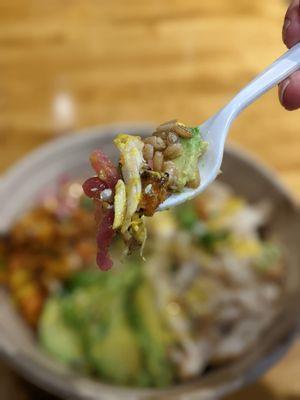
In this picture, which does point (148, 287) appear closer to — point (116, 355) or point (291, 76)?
point (116, 355)

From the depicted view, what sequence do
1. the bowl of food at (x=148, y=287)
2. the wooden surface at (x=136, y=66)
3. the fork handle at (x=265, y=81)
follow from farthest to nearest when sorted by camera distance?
the wooden surface at (x=136, y=66), the bowl of food at (x=148, y=287), the fork handle at (x=265, y=81)

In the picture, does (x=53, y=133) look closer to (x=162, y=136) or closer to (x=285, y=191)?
(x=285, y=191)

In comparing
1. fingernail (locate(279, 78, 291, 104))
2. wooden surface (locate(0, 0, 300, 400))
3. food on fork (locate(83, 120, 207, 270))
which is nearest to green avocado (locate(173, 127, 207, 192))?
food on fork (locate(83, 120, 207, 270))

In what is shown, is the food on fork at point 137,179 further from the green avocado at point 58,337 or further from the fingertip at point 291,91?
the green avocado at point 58,337

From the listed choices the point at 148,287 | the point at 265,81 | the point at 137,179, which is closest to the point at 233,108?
the point at 265,81

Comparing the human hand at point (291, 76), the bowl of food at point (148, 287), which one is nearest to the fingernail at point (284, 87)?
the human hand at point (291, 76)

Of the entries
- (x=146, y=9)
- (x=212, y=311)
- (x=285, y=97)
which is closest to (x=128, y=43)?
(x=146, y=9)

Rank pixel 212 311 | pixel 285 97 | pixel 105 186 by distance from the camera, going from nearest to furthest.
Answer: pixel 105 186
pixel 285 97
pixel 212 311
